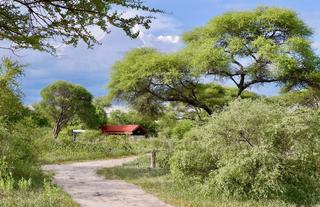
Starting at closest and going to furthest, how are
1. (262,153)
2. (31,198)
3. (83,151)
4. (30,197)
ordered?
(31,198) < (30,197) < (262,153) < (83,151)

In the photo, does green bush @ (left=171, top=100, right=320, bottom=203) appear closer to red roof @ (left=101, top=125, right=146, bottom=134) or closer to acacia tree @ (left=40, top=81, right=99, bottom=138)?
acacia tree @ (left=40, top=81, right=99, bottom=138)

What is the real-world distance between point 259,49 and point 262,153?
44.8 ft

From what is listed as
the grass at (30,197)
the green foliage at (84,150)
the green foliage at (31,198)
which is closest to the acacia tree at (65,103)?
the green foliage at (84,150)

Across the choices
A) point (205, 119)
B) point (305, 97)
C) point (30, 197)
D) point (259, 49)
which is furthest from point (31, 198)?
point (305, 97)

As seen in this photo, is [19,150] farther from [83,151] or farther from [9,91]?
[83,151]

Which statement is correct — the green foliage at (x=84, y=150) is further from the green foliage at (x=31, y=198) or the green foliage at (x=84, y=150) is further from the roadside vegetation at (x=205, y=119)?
the green foliage at (x=31, y=198)

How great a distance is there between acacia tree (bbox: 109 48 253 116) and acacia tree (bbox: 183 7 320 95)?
130 cm

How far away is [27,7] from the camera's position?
667 centimetres

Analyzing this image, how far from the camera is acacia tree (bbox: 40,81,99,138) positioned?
4916 centimetres

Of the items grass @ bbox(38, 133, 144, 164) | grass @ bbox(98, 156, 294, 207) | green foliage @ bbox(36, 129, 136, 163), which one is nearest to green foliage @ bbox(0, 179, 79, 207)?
grass @ bbox(98, 156, 294, 207)

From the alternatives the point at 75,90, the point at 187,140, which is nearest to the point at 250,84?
the point at 187,140

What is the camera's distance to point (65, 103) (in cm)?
4919

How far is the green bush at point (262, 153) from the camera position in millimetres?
11539

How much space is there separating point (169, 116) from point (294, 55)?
10025 millimetres
